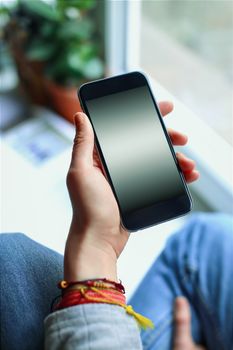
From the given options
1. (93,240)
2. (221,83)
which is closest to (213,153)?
(221,83)

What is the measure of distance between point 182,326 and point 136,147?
1.10ft

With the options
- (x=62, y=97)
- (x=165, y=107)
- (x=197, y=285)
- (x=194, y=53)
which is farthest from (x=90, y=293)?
(x=194, y=53)

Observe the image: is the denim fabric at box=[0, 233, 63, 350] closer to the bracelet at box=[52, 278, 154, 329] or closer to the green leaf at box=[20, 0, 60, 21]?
the bracelet at box=[52, 278, 154, 329]

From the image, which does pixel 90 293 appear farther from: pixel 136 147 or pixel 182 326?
pixel 182 326

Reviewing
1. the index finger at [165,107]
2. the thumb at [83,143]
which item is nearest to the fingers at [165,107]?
the index finger at [165,107]

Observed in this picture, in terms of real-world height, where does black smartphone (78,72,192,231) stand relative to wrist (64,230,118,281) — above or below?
above

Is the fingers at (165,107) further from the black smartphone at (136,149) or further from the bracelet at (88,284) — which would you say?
the bracelet at (88,284)

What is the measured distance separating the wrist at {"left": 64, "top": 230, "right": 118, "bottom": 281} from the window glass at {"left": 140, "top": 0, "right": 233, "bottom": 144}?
0.46 meters

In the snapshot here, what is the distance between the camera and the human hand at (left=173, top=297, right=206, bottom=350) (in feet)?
2.21

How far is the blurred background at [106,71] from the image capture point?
2.68ft

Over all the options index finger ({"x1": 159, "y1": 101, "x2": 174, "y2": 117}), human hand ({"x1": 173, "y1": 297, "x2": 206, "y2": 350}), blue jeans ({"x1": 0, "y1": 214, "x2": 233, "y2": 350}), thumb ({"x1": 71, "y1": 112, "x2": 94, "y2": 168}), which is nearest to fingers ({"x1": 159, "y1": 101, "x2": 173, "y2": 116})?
index finger ({"x1": 159, "y1": 101, "x2": 174, "y2": 117})

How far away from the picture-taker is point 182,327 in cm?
69

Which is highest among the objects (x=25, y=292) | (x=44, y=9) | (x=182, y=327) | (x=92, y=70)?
→ (x=44, y=9)

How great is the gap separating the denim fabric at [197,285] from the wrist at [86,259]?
0.80 ft
